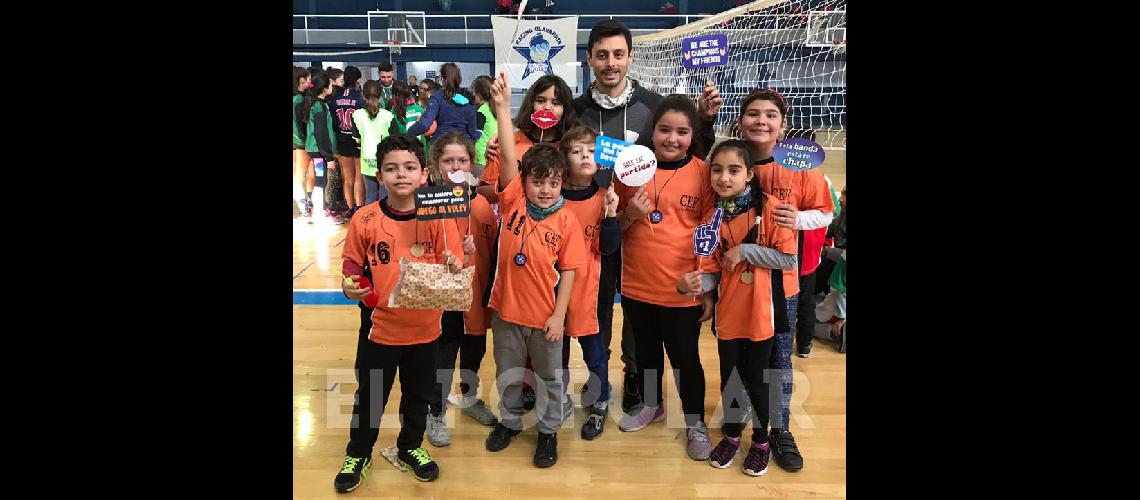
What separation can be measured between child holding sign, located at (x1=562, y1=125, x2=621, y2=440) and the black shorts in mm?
4186

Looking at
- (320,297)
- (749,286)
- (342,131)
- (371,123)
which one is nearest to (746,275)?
(749,286)

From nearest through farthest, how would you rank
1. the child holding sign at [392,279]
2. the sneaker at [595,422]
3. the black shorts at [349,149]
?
the child holding sign at [392,279]
the sneaker at [595,422]
the black shorts at [349,149]

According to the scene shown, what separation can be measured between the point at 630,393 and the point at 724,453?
0.48 m

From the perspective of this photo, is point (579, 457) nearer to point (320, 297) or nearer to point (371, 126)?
point (320, 297)

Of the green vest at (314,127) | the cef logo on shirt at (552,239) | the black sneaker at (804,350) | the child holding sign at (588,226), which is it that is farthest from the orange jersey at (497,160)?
the green vest at (314,127)

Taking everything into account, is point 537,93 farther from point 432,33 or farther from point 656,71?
point 432,33

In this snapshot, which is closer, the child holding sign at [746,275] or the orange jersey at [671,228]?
the child holding sign at [746,275]

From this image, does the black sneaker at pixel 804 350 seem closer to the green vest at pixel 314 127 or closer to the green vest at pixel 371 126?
the green vest at pixel 371 126

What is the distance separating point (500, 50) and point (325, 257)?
2.37 m

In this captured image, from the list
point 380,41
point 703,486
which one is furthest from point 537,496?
point 380,41

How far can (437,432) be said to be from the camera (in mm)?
2393

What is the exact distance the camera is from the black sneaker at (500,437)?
2346mm

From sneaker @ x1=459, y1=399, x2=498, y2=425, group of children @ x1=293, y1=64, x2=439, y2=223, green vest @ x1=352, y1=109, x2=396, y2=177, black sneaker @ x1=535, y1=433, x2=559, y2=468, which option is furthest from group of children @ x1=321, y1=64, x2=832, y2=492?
green vest @ x1=352, y1=109, x2=396, y2=177

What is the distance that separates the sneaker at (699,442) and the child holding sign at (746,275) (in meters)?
0.15
